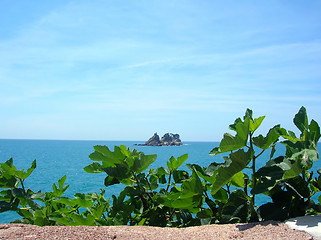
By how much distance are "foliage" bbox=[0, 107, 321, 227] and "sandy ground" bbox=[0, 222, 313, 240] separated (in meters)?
0.19

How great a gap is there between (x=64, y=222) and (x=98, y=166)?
45cm

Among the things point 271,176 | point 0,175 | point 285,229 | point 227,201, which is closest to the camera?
point 285,229

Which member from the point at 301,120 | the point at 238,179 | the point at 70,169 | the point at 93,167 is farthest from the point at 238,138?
the point at 70,169

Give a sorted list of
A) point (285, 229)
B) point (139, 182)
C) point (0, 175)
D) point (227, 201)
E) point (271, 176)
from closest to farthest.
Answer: point (285, 229) → point (271, 176) → point (227, 201) → point (139, 182) → point (0, 175)

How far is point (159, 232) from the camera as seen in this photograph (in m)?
1.47

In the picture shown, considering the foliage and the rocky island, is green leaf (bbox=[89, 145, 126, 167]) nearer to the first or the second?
the foliage

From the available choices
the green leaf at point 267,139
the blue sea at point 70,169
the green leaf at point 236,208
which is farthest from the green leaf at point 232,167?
the blue sea at point 70,169

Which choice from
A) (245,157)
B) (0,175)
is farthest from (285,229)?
(0,175)

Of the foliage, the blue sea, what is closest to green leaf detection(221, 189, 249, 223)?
the foliage

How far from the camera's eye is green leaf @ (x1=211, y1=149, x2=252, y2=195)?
4.72ft

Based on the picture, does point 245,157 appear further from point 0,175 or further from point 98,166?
point 0,175

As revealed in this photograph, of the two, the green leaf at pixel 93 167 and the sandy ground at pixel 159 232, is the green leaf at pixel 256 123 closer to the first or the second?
the sandy ground at pixel 159 232

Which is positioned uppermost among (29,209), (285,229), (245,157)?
(245,157)

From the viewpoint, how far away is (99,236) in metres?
1.42
